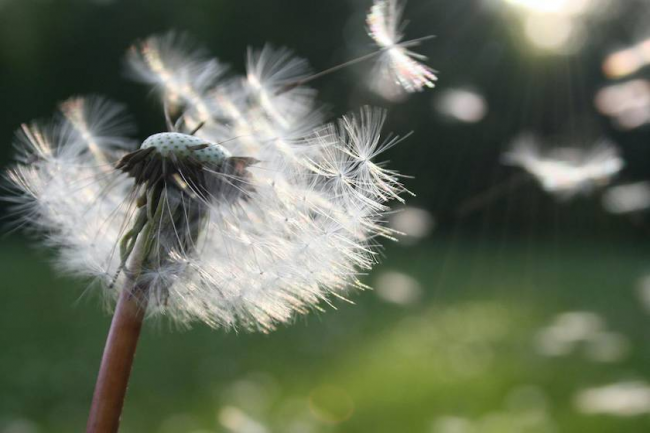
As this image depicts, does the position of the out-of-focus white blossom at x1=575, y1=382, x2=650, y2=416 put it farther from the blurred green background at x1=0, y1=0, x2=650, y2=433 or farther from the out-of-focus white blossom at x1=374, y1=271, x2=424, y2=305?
the out-of-focus white blossom at x1=374, y1=271, x2=424, y2=305

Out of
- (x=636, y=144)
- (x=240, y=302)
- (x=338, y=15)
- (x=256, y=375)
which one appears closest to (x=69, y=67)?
(x=338, y=15)

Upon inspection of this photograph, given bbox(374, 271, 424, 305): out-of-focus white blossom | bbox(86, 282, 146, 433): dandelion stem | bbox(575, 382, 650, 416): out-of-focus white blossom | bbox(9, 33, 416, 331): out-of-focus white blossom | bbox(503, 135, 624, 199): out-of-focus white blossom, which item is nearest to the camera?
bbox(86, 282, 146, 433): dandelion stem

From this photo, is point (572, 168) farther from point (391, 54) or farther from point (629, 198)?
point (391, 54)

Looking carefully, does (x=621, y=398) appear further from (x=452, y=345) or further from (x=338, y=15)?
(x=338, y=15)

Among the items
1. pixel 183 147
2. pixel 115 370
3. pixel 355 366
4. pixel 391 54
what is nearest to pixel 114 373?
pixel 115 370

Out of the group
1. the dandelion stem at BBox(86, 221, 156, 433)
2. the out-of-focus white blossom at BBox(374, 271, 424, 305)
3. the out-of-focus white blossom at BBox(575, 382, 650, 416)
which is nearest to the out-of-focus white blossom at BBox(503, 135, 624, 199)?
the out-of-focus white blossom at BBox(575, 382, 650, 416)

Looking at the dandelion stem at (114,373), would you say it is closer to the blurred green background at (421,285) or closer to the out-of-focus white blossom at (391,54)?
the blurred green background at (421,285)

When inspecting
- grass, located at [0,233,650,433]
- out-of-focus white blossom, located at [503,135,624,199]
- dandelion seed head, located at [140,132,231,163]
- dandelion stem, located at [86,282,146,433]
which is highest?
grass, located at [0,233,650,433]
